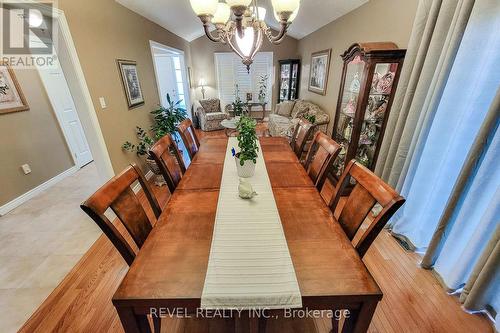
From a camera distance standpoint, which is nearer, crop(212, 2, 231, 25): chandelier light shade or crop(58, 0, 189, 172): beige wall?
crop(212, 2, 231, 25): chandelier light shade

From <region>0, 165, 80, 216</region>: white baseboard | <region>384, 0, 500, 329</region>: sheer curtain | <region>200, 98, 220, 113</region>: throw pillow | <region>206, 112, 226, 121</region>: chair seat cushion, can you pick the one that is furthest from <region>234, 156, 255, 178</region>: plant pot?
<region>200, 98, 220, 113</region>: throw pillow

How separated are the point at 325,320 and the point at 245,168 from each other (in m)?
1.10

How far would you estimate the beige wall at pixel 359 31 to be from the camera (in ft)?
6.78

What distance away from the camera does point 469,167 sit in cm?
→ 133

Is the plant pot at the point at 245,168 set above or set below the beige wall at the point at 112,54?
below

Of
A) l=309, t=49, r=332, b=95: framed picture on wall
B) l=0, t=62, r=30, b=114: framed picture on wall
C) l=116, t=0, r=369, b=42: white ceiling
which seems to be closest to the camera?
l=0, t=62, r=30, b=114: framed picture on wall

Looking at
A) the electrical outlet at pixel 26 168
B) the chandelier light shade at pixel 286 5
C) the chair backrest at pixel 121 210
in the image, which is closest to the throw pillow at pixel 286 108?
the chandelier light shade at pixel 286 5

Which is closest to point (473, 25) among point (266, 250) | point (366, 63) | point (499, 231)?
point (366, 63)

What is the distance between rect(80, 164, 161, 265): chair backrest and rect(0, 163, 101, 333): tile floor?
1.17 meters

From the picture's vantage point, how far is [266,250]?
89 centimetres

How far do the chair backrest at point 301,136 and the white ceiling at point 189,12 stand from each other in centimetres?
202

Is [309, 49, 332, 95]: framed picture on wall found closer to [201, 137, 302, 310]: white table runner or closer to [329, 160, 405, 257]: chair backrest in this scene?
[329, 160, 405, 257]: chair backrest

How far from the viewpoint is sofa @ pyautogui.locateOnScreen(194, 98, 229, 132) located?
18.3ft

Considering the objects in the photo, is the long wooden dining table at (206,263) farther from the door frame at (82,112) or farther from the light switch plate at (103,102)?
the light switch plate at (103,102)
